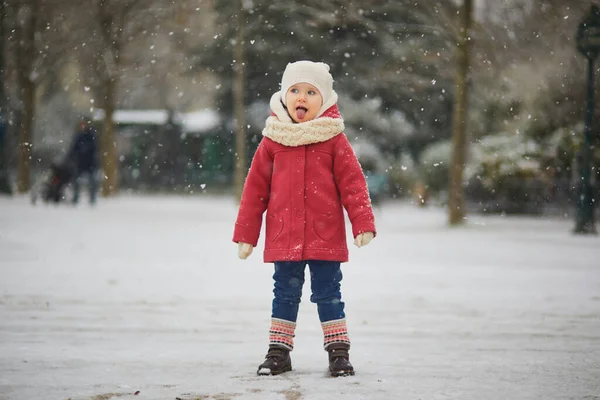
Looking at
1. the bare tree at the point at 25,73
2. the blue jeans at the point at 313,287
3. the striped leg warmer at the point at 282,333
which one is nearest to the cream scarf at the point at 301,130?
the blue jeans at the point at 313,287

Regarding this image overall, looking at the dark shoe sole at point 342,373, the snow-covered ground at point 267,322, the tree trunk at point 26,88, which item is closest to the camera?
the snow-covered ground at point 267,322

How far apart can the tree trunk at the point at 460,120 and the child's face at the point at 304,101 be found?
12.2 metres

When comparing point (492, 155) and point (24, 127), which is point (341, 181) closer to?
point (492, 155)

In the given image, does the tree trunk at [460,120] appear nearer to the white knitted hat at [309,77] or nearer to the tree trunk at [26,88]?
the white knitted hat at [309,77]

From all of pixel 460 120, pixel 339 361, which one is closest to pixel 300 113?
pixel 339 361

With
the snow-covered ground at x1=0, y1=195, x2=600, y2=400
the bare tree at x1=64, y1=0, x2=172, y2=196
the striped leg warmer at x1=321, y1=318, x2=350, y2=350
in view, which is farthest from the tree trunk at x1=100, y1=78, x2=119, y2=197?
the striped leg warmer at x1=321, y1=318, x2=350, y2=350

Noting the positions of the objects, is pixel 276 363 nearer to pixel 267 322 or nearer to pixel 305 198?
pixel 305 198

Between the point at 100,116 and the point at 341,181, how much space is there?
1489 inches

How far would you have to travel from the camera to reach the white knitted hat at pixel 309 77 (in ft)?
15.9

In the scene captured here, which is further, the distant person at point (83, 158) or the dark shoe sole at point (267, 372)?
the distant person at point (83, 158)

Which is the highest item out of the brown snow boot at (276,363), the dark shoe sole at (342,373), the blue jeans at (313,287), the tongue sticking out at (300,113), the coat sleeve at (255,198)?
the tongue sticking out at (300,113)

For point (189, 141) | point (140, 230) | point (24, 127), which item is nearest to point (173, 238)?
point (140, 230)

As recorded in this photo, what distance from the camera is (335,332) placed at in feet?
15.6

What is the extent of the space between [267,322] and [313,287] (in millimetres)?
1796
